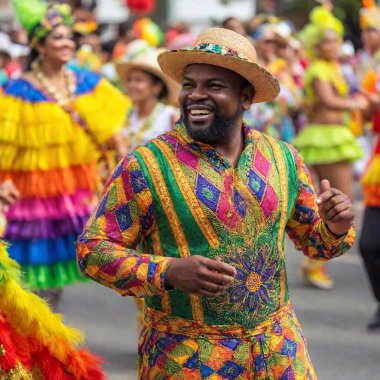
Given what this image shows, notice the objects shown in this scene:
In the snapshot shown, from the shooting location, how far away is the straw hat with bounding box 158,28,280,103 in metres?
3.32

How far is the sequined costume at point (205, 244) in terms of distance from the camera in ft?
10.8

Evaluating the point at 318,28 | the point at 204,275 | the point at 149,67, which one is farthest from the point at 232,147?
the point at 318,28

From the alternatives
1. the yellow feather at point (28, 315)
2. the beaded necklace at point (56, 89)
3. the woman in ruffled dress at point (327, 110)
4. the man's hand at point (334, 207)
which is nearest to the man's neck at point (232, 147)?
the man's hand at point (334, 207)

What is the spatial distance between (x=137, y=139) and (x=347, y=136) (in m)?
2.93

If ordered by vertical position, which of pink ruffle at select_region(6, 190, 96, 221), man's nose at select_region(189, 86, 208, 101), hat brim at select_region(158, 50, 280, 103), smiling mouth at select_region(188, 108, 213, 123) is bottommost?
smiling mouth at select_region(188, 108, 213, 123)

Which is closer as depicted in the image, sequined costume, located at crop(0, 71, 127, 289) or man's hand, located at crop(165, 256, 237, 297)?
man's hand, located at crop(165, 256, 237, 297)

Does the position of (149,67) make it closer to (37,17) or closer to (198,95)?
(37,17)

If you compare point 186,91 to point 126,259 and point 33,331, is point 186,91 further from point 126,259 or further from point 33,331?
point 33,331

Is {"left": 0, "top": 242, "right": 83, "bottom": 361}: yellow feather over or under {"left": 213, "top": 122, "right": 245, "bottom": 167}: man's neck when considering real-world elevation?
under

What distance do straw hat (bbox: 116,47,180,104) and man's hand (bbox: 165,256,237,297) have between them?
3.77 metres

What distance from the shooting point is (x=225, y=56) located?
10.8 ft

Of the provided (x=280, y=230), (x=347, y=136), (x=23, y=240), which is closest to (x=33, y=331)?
(x=280, y=230)

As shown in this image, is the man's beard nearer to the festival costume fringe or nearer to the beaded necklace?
the festival costume fringe

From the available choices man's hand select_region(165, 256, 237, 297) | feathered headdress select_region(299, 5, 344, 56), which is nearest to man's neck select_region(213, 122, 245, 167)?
man's hand select_region(165, 256, 237, 297)
